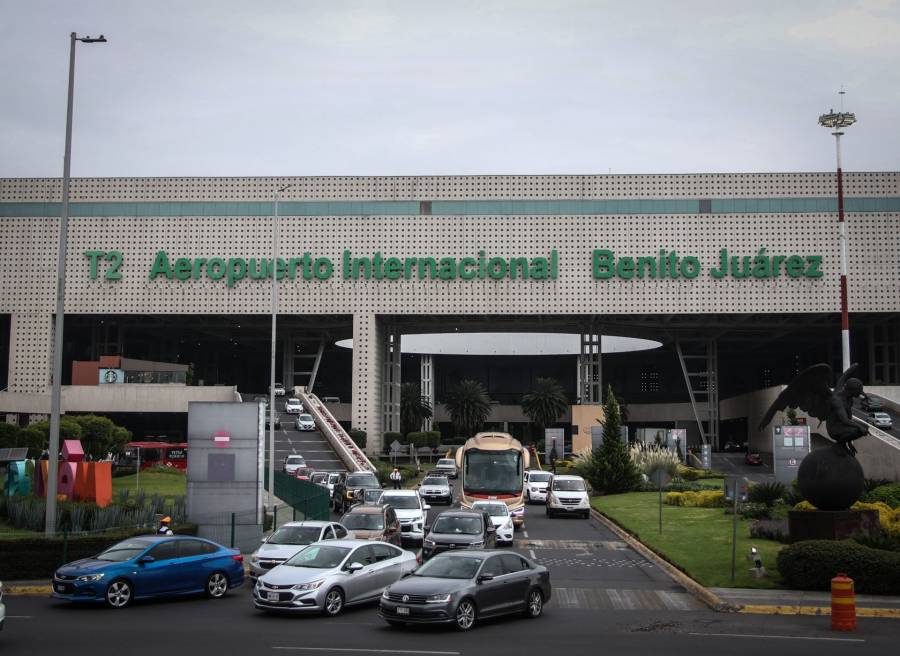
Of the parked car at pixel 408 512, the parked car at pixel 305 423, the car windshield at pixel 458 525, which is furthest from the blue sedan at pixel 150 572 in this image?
the parked car at pixel 305 423

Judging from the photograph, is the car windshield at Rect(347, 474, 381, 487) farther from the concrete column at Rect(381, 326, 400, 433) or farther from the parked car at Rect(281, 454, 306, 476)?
the concrete column at Rect(381, 326, 400, 433)

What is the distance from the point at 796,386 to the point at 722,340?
77.5 meters

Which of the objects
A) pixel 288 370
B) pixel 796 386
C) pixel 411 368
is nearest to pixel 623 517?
pixel 796 386

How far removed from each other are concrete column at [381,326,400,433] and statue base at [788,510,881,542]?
66.5 meters

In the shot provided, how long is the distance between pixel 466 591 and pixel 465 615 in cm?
39

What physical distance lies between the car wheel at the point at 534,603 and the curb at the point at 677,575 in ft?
11.9

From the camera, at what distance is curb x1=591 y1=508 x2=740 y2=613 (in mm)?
19453

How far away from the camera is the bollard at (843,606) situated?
17.1 m

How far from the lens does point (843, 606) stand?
17125mm

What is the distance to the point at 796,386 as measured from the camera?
26.4 metres

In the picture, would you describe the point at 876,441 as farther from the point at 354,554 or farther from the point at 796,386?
the point at 354,554

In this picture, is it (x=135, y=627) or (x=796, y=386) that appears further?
(x=796, y=386)

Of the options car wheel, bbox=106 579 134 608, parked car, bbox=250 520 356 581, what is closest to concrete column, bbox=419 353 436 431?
parked car, bbox=250 520 356 581

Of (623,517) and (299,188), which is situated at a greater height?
(299,188)
